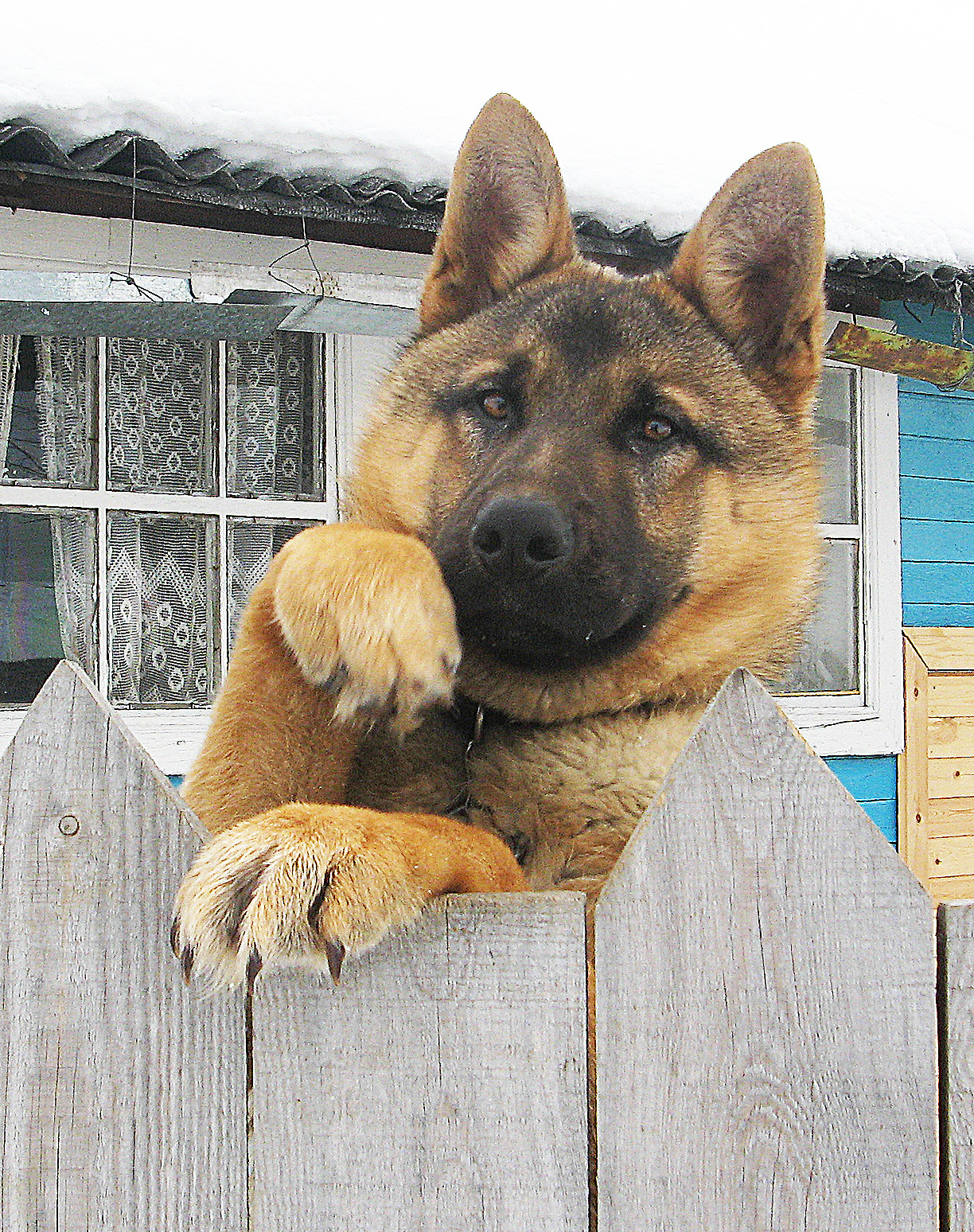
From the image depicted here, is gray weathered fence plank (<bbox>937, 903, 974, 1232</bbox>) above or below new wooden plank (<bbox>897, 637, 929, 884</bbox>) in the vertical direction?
above

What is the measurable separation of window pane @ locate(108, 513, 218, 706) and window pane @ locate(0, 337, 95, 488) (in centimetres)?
30

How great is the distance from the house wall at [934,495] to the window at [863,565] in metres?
0.16

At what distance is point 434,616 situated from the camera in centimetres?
157

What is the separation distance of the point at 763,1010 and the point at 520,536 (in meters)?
0.82

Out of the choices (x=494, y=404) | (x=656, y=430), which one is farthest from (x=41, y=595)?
(x=656, y=430)

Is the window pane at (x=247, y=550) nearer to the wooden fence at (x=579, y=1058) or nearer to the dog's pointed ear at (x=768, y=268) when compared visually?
the dog's pointed ear at (x=768, y=268)

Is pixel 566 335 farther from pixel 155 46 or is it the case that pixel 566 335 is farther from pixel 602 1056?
pixel 155 46

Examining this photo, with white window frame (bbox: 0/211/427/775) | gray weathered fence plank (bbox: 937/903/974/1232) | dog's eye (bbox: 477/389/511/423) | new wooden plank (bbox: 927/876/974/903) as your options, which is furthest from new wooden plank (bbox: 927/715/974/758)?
gray weathered fence plank (bbox: 937/903/974/1232)

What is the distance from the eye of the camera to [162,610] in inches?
199

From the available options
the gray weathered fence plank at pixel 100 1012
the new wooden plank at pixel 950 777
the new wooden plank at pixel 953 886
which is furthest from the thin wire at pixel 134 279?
the new wooden plank at pixel 953 886

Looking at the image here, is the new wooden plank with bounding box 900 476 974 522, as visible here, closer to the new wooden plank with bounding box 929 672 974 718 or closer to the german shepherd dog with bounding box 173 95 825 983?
the new wooden plank with bounding box 929 672 974 718

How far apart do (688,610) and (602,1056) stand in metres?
1.21

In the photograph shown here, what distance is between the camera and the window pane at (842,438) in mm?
6445

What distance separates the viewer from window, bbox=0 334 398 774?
4.89m
